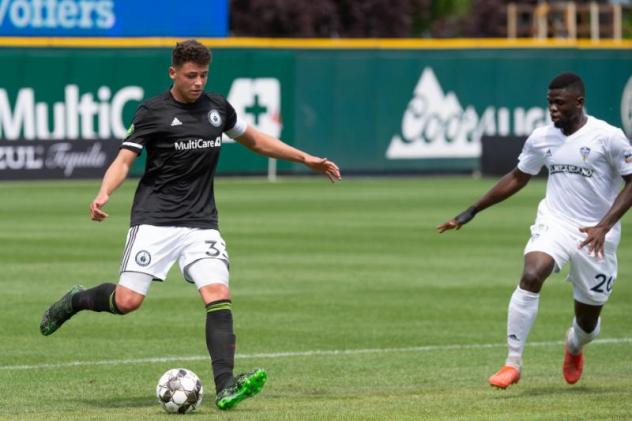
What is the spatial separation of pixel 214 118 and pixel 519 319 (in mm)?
2486

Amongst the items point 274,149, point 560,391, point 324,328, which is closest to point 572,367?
point 560,391

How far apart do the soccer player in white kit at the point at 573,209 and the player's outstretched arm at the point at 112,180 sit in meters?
2.40

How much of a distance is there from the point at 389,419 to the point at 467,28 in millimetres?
67033

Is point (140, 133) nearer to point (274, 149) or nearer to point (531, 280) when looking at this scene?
point (274, 149)

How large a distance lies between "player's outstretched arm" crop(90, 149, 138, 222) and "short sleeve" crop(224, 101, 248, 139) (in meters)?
0.72

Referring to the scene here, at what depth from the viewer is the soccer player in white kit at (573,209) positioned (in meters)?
10.2

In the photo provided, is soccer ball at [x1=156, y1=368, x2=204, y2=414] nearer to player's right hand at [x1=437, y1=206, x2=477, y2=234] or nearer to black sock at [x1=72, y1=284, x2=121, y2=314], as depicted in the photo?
black sock at [x1=72, y1=284, x2=121, y2=314]

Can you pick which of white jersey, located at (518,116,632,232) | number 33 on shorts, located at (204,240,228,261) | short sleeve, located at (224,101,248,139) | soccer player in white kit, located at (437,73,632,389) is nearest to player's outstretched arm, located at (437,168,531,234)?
soccer player in white kit, located at (437,73,632,389)

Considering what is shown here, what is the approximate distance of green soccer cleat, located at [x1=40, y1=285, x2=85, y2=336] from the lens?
405 inches

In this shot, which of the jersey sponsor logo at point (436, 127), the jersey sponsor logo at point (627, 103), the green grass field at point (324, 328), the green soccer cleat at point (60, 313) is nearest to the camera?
the green grass field at point (324, 328)

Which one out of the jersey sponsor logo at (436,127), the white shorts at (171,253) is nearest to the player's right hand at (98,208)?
the white shorts at (171,253)

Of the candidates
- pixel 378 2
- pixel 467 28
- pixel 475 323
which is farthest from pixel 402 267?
pixel 467 28

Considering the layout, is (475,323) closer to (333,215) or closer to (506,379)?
(506,379)

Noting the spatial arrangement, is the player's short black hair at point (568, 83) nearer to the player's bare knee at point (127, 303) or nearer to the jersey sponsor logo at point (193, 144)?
the jersey sponsor logo at point (193, 144)
